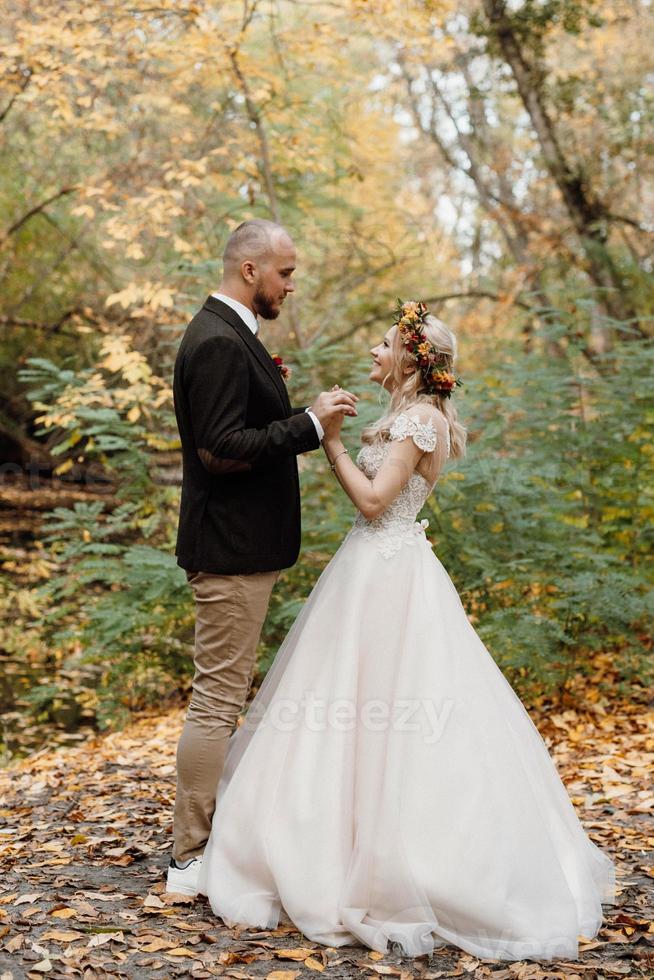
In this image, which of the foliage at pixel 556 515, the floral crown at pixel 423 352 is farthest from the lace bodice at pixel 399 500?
the foliage at pixel 556 515

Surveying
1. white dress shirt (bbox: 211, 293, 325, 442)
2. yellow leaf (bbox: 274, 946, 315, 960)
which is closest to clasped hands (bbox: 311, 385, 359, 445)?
white dress shirt (bbox: 211, 293, 325, 442)

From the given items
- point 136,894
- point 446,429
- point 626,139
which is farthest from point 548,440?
point 626,139

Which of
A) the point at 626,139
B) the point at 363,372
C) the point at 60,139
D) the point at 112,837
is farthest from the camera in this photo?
the point at 60,139

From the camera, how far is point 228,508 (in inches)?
142

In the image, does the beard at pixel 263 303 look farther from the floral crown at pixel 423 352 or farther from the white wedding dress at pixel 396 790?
the white wedding dress at pixel 396 790

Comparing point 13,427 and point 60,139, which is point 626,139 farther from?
point 13,427

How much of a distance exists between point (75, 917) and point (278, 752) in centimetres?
91

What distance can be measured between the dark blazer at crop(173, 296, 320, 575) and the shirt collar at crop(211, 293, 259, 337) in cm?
3

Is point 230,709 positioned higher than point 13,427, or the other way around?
point 13,427

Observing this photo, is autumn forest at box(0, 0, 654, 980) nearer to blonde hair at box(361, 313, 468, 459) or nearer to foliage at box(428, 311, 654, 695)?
foliage at box(428, 311, 654, 695)

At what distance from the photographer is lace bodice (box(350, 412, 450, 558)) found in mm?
3689

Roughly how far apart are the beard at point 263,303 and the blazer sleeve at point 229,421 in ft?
0.95

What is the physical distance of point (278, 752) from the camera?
359 cm

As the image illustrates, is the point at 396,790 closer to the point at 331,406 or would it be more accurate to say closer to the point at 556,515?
the point at 331,406
